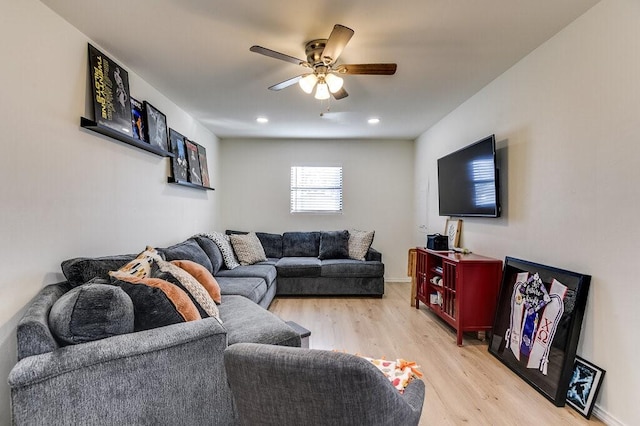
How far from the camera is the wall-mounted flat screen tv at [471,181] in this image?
9.57ft

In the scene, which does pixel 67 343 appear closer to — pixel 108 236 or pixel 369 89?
pixel 108 236

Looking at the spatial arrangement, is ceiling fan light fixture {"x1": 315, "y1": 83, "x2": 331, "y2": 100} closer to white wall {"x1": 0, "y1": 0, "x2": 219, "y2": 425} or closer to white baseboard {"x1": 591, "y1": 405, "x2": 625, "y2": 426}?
white wall {"x1": 0, "y1": 0, "x2": 219, "y2": 425}

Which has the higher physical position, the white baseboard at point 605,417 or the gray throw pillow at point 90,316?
the gray throw pillow at point 90,316

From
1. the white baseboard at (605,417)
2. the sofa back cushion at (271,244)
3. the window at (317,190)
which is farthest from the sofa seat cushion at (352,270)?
the white baseboard at (605,417)

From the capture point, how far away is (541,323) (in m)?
2.25

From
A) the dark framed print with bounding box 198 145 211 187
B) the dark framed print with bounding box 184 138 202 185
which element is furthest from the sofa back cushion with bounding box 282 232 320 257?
the dark framed print with bounding box 184 138 202 185

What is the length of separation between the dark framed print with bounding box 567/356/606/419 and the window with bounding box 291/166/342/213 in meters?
3.98

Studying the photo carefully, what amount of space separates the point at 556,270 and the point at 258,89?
304 centimetres

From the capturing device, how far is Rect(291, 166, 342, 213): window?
5.63m

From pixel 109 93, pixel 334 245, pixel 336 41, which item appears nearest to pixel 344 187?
pixel 334 245

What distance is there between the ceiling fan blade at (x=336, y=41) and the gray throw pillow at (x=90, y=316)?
1.81 metres

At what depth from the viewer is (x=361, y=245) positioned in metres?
4.88

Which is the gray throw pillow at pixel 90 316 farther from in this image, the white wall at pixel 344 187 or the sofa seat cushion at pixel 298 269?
the white wall at pixel 344 187

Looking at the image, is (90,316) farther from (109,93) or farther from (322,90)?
(322,90)
